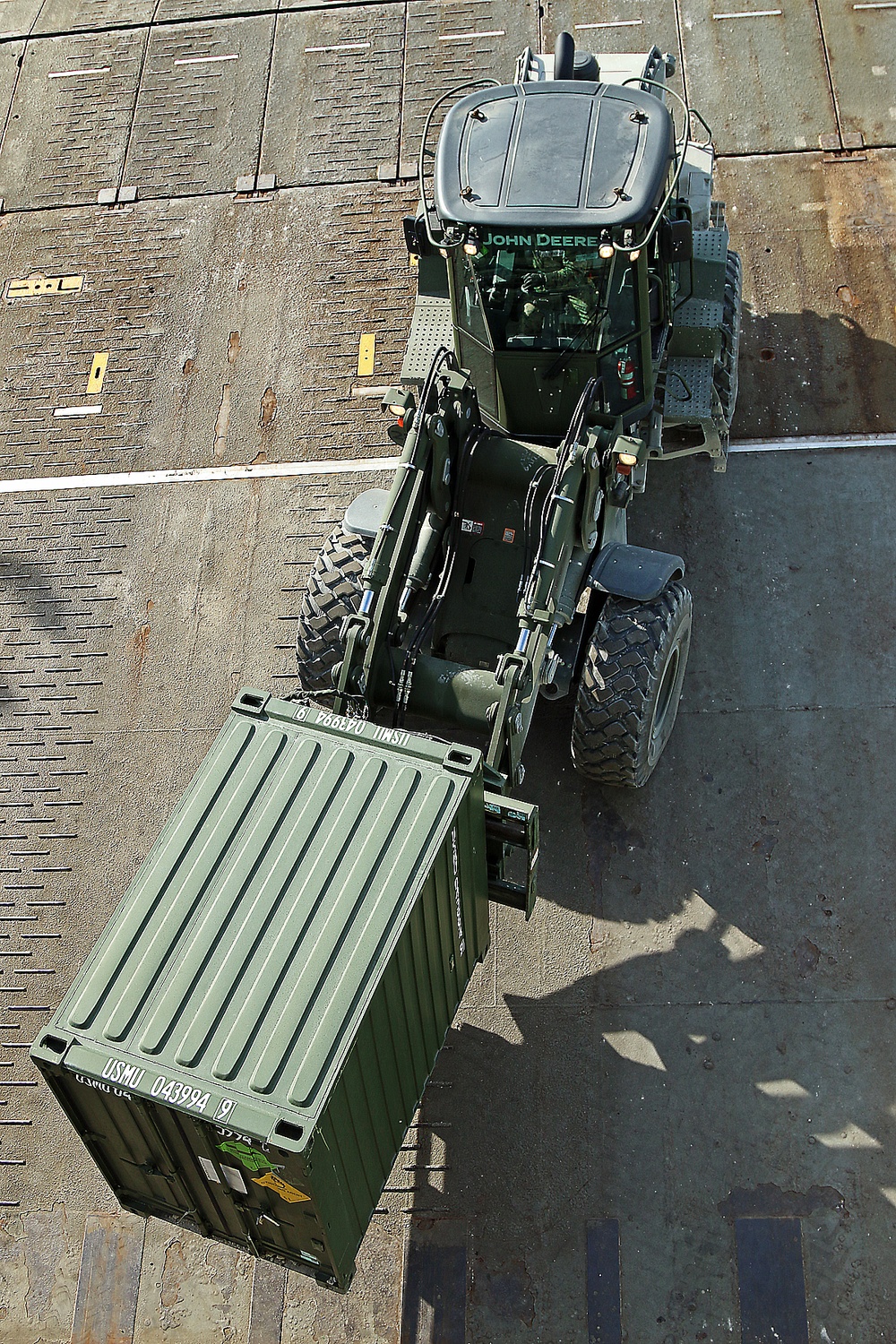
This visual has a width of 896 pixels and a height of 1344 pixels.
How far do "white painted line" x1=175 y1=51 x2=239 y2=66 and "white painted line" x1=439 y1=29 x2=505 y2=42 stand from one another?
2.72 m

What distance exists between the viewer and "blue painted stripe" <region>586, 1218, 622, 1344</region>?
8.07m

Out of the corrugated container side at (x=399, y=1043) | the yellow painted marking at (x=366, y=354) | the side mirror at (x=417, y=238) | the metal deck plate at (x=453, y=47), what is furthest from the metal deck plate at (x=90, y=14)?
the corrugated container side at (x=399, y=1043)

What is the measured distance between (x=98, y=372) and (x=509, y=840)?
325 inches

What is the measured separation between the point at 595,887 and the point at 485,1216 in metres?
2.54

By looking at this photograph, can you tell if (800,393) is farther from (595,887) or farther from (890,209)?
(595,887)

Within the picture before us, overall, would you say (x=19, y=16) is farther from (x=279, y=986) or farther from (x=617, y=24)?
(x=279, y=986)

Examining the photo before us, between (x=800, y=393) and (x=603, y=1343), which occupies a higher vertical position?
(x=800, y=393)

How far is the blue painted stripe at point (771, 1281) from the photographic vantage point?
7973 mm

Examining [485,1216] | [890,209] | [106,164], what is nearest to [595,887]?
[485,1216]

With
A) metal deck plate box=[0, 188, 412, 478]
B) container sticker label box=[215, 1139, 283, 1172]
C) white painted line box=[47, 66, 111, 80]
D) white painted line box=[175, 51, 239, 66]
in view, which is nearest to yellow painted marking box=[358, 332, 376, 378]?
metal deck plate box=[0, 188, 412, 478]

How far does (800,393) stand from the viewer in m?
12.4

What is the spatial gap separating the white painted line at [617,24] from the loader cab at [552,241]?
662 cm

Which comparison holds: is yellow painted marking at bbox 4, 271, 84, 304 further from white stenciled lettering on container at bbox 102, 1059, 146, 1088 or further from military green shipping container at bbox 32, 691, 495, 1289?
white stenciled lettering on container at bbox 102, 1059, 146, 1088

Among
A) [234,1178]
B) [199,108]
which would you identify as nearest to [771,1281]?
[234,1178]
